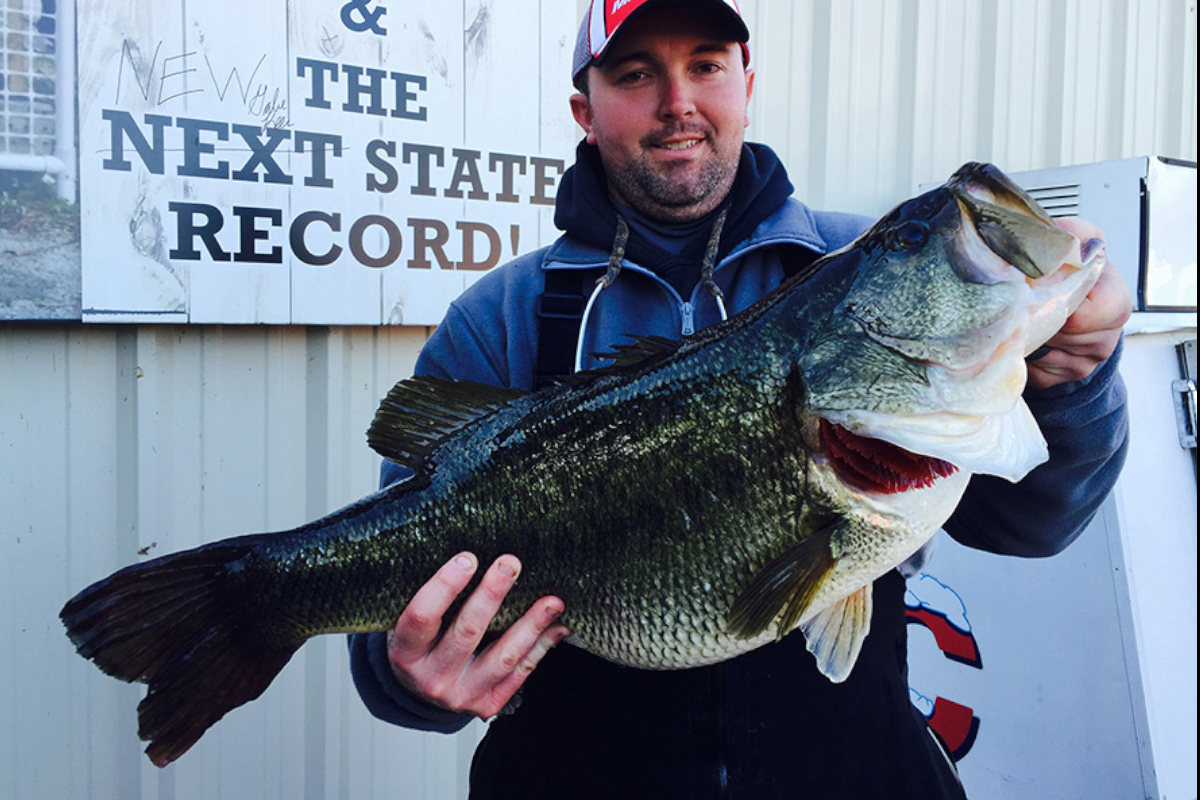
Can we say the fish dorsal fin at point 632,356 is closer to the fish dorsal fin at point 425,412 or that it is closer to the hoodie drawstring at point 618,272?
the fish dorsal fin at point 425,412

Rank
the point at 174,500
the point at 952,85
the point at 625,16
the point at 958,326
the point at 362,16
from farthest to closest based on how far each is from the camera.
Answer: the point at 952,85 → the point at 362,16 → the point at 174,500 → the point at 625,16 → the point at 958,326

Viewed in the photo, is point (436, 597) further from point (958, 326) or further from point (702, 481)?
point (958, 326)

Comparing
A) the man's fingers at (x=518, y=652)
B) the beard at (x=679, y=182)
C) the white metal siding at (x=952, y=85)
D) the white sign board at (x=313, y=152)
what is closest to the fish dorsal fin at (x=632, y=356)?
the man's fingers at (x=518, y=652)

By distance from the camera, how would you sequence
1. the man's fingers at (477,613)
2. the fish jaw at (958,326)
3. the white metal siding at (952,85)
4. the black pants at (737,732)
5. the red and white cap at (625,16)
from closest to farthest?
the fish jaw at (958,326), the man's fingers at (477,613), the black pants at (737,732), the red and white cap at (625,16), the white metal siding at (952,85)

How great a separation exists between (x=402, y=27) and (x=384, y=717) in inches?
81.1

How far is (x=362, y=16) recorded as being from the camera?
2840mm

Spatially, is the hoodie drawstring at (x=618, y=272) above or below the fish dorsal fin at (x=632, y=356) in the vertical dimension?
above

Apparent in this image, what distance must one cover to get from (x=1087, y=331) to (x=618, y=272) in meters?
0.89

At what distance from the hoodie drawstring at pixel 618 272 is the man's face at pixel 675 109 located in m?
0.09

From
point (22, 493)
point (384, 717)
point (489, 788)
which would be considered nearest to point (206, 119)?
point (22, 493)

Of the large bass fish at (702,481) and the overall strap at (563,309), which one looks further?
the overall strap at (563,309)

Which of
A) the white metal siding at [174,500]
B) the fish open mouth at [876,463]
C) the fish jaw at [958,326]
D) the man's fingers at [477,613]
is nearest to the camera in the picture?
the fish jaw at [958,326]

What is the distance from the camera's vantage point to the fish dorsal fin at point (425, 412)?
1658 millimetres

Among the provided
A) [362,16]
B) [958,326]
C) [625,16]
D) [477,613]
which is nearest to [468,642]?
[477,613]
